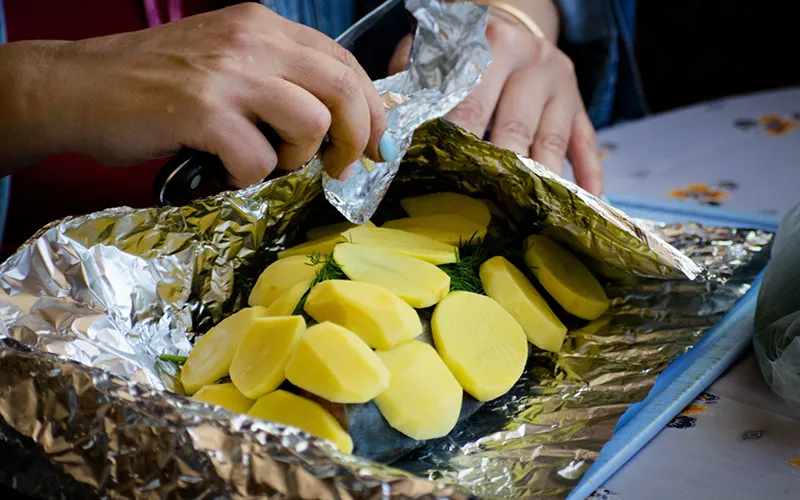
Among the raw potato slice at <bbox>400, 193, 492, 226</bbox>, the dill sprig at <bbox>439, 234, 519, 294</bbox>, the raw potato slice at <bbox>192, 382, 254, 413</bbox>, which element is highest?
the raw potato slice at <bbox>400, 193, 492, 226</bbox>

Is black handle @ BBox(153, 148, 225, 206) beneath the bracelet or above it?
beneath

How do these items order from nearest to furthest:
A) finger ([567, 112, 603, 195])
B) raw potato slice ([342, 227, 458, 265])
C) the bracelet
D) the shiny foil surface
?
the shiny foil surface, raw potato slice ([342, 227, 458, 265]), finger ([567, 112, 603, 195]), the bracelet

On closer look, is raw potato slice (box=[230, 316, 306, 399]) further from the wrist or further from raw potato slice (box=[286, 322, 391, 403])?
the wrist

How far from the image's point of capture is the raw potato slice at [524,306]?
3.11ft

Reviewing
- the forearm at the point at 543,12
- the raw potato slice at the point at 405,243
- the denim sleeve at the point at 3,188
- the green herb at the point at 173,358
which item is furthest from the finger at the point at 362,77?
the forearm at the point at 543,12

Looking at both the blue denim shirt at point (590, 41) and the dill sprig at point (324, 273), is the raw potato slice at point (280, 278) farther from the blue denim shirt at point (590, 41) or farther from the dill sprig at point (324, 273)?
the blue denim shirt at point (590, 41)

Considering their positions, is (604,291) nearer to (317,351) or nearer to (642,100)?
(317,351)

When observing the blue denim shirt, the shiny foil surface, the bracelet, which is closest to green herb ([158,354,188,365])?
the shiny foil surface

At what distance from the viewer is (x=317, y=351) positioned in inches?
28.9

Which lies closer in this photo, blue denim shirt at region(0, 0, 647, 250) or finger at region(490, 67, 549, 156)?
finger at region(490, 67, 549, 156)

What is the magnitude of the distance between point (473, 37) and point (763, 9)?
7.41ft

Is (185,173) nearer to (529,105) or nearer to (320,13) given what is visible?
Answer: (529,105)

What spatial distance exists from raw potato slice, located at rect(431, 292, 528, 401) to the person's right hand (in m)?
0.21

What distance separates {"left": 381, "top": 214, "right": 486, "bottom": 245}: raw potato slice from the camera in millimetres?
1014
